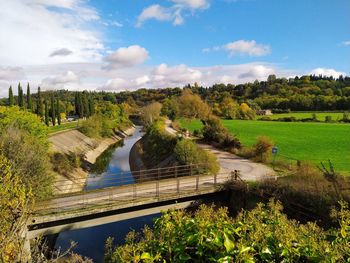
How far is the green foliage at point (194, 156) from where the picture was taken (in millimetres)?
24438

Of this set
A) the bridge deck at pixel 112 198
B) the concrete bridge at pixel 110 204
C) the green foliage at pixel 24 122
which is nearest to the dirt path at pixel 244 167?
the bridge deck at pixel 112 198

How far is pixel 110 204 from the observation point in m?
15.5

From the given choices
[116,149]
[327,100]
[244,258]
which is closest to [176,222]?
[244,258]

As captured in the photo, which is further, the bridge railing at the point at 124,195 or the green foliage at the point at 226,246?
the bridge railing at the point at 124,195

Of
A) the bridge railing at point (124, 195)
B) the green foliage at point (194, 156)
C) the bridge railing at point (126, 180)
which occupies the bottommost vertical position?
the bridge railing at point (126, 180)

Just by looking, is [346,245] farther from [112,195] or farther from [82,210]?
[112,195]

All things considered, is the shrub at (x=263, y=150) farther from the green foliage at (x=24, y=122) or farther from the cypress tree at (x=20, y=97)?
the cypress tree at (x=20, y=97)

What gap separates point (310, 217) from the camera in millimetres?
14328

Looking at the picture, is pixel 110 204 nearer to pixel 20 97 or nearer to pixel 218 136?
pixel 218 136

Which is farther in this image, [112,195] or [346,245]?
[112,195]

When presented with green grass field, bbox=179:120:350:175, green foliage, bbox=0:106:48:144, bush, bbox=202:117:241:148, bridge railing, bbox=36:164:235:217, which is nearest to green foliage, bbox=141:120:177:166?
bush, bbox=202:117:241:148

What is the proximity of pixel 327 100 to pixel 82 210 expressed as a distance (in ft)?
291

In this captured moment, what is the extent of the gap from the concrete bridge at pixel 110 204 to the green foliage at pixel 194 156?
4.58 m

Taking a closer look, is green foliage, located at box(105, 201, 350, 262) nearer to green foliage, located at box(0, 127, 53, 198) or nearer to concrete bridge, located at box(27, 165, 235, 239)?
A: concrete bridge, located at box(27, 165, 235, 239)
